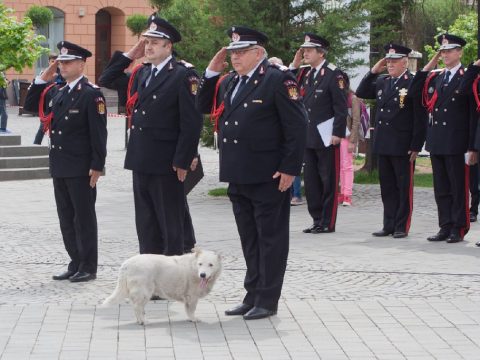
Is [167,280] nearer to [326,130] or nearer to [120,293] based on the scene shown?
[120,293]

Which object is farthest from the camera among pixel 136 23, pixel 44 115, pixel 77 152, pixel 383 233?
pixel 136 23

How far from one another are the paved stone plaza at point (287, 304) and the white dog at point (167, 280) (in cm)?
17

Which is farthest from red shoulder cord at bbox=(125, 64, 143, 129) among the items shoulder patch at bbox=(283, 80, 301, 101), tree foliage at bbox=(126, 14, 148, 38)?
tree foliage at bbox=(126, 14, 148, 38)

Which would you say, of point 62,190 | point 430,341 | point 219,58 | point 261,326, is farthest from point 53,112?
point 430,341

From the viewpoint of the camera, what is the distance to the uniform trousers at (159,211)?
9438mm

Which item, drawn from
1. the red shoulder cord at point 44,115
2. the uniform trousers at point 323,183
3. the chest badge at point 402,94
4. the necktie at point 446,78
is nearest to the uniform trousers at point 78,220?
the red shoulder cord at point 44,115

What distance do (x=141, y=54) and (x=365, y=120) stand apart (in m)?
7.34

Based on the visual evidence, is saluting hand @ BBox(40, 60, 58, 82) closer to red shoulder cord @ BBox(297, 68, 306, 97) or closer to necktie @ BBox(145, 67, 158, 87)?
necktie @ BBox(145, 67, 158, 87)

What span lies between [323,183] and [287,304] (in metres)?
4.54

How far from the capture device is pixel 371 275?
10500mm

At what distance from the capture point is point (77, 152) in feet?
32.9

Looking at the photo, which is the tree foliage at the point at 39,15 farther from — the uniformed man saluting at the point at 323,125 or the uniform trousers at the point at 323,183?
the uniform trousers at the point at 323,183

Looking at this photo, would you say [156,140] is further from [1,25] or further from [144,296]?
[1,25]

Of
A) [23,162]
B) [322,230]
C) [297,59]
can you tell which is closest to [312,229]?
[322,230]
